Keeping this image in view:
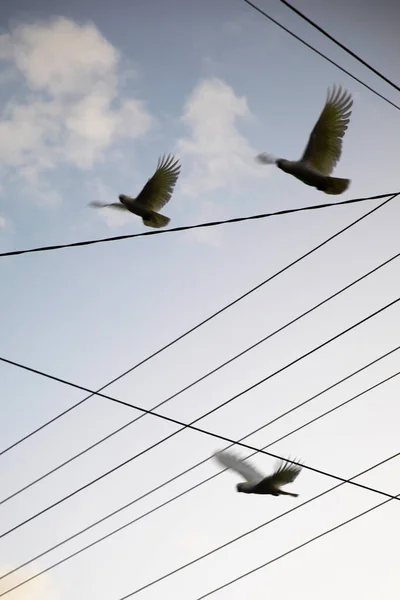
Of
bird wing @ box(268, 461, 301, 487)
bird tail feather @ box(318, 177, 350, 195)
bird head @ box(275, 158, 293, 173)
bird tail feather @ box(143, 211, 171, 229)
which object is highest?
bird tail feather @ box(143, 211, 171, 229)

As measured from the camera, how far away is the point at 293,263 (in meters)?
6.03

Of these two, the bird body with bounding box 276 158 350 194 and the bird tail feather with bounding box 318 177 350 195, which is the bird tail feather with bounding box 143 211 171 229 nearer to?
the bird body with bounding box 276 158 350 194

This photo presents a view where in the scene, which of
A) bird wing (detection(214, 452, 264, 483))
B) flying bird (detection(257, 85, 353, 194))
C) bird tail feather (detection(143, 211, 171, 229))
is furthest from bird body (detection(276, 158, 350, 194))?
bird wing (detection(214, 452, 264, 483))

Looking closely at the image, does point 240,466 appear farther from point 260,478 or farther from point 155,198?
point 155,198

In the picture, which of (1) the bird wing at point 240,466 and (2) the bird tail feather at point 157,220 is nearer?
(1) the bird wing at point 240,466

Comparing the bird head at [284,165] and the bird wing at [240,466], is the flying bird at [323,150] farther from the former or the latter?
the bird wing at [240,466]

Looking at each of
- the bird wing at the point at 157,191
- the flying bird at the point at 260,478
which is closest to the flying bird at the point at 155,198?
the bird wing at the point at 157,191

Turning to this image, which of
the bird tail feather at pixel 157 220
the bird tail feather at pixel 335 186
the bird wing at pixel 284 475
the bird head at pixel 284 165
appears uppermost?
the bird tail feather at pixel 157 220

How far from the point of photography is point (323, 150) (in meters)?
7.11

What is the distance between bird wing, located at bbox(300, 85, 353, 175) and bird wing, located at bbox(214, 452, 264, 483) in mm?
Result: 2776

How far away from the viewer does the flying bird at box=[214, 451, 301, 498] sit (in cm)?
681

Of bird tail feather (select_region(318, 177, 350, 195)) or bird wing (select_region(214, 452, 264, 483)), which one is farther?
bird wing (select_region(214, 452, 264, 483))

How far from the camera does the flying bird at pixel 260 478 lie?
681cm

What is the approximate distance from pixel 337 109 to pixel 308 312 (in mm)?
2226
